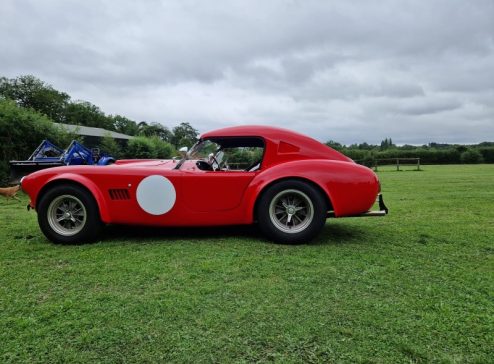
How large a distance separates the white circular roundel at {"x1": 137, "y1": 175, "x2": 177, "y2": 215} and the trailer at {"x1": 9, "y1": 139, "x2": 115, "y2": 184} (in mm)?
7485

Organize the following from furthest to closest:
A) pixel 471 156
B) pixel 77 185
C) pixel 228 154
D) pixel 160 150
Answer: pixel 471 156, pixel 160 150, pixel 228 154, pixel 77 185

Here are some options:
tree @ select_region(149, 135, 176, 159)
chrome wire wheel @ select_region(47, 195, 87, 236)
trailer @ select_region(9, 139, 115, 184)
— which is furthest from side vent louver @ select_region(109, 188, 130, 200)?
tree @ select_region(149, 135, 176, 159)

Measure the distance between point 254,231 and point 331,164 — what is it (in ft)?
4.54

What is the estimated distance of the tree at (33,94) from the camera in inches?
2146

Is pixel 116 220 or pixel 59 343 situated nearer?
pixel 59 343

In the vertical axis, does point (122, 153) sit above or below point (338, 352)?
above

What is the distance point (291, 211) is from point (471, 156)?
4601 centimetres

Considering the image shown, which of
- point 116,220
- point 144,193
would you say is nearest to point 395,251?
point 144,193

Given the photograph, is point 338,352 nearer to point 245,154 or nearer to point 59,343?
point 59,343

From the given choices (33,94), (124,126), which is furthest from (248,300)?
(124,126)

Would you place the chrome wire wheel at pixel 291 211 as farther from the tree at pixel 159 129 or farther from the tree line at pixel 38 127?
the tree at pixel 159 129

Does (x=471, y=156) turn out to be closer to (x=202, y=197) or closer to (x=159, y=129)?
(x=202, y=197)

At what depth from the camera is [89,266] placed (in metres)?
3.47

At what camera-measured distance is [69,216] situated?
14.5ft
